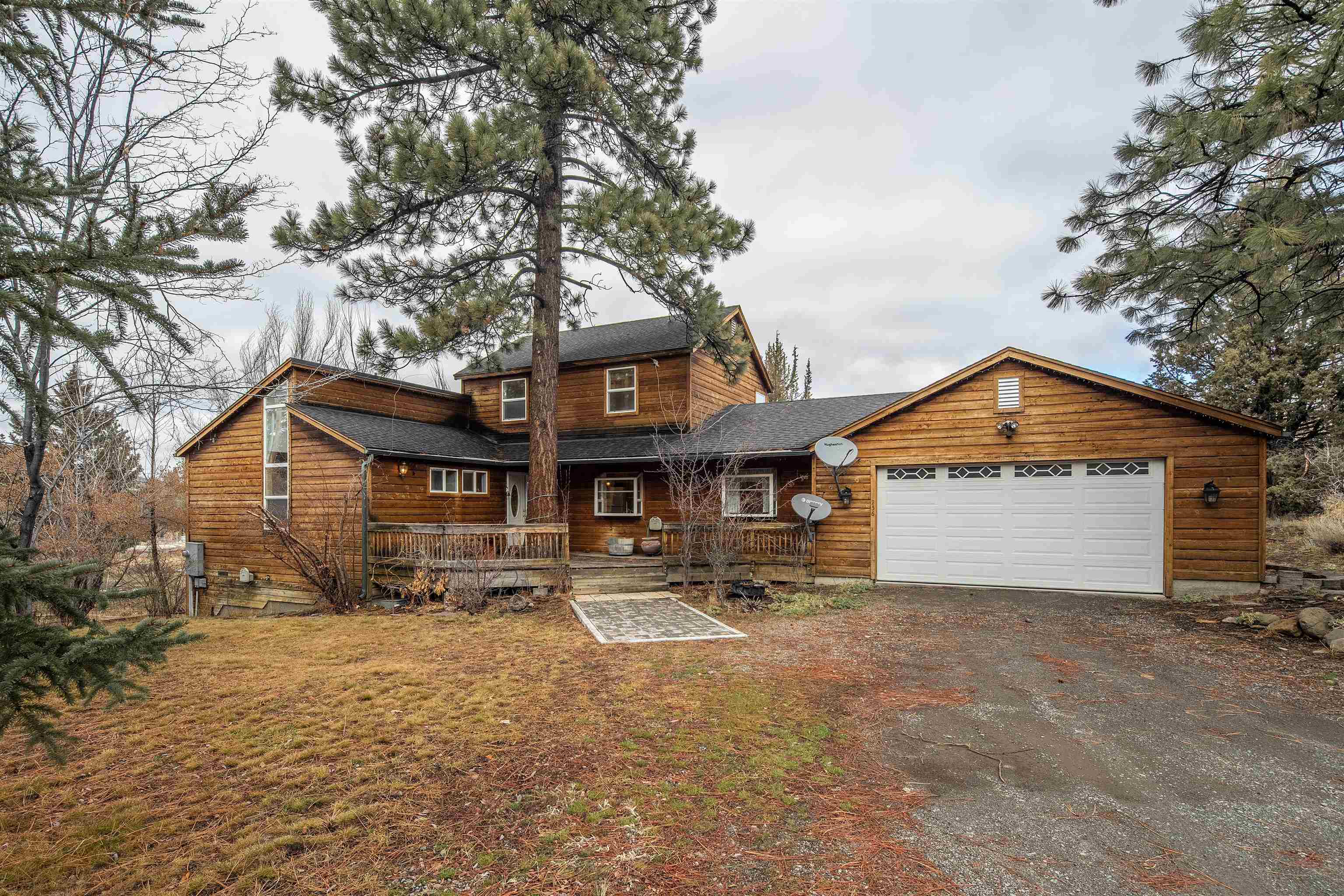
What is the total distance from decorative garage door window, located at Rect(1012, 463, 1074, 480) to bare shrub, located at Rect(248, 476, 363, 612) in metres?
12.4

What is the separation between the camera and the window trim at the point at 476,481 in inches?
587

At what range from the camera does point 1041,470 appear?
1091 cm

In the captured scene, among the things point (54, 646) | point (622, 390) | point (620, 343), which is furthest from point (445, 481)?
point (54, 646)

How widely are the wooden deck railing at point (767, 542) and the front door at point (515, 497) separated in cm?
574

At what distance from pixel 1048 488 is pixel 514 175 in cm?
1164

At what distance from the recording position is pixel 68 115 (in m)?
6.39

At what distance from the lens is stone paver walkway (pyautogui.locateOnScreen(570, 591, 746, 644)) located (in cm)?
779

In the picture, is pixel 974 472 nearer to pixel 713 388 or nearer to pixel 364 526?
pixel 713 388

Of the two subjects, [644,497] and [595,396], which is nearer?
[644,497]

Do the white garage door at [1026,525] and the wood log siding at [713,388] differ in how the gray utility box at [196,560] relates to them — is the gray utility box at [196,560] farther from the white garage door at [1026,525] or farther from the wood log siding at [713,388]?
the white garage door at [1026,525]

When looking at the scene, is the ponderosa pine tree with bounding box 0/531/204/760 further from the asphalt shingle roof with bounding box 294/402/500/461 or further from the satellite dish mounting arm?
the satellite dish mounting arm

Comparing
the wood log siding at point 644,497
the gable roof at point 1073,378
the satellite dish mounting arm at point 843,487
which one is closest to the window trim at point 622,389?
the wood log siding at point 644,497

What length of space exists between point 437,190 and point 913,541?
10627 mm

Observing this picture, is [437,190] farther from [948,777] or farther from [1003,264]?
[1003,264]
